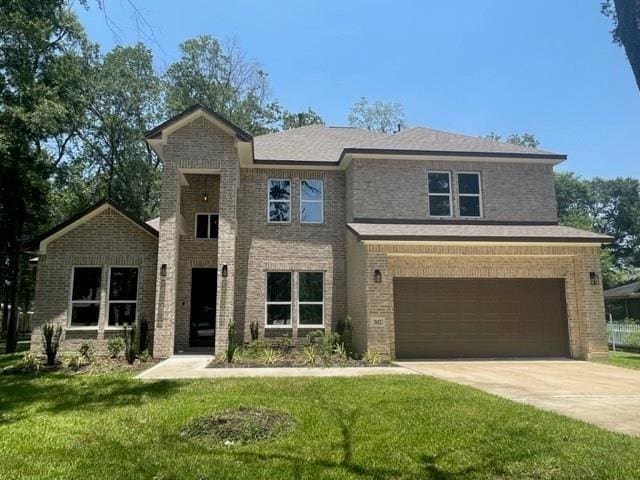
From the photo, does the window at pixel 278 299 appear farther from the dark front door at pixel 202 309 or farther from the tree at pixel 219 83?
the tree at pixel 219 83

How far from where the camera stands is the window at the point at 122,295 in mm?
14711

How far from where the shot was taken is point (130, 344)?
13172 millimetres

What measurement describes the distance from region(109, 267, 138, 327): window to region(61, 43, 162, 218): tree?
11901 millimetres

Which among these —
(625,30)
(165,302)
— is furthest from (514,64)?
(165,302)

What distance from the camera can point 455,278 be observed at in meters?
14.4

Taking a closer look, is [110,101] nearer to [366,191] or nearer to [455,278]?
[366,191]

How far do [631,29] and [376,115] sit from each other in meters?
32.2

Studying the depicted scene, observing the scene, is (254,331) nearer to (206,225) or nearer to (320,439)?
(206,225)

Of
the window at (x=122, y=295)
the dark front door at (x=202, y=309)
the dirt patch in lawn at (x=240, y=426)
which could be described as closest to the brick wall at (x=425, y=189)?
the dark front door at (x=202, y=309)

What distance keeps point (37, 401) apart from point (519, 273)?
13316 mm

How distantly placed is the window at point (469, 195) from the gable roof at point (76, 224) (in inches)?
420

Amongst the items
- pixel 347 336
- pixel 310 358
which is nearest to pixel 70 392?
pixel 310 358

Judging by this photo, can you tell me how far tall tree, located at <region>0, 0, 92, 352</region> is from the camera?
1770 cm

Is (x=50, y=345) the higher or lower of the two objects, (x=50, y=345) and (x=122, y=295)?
the lower
